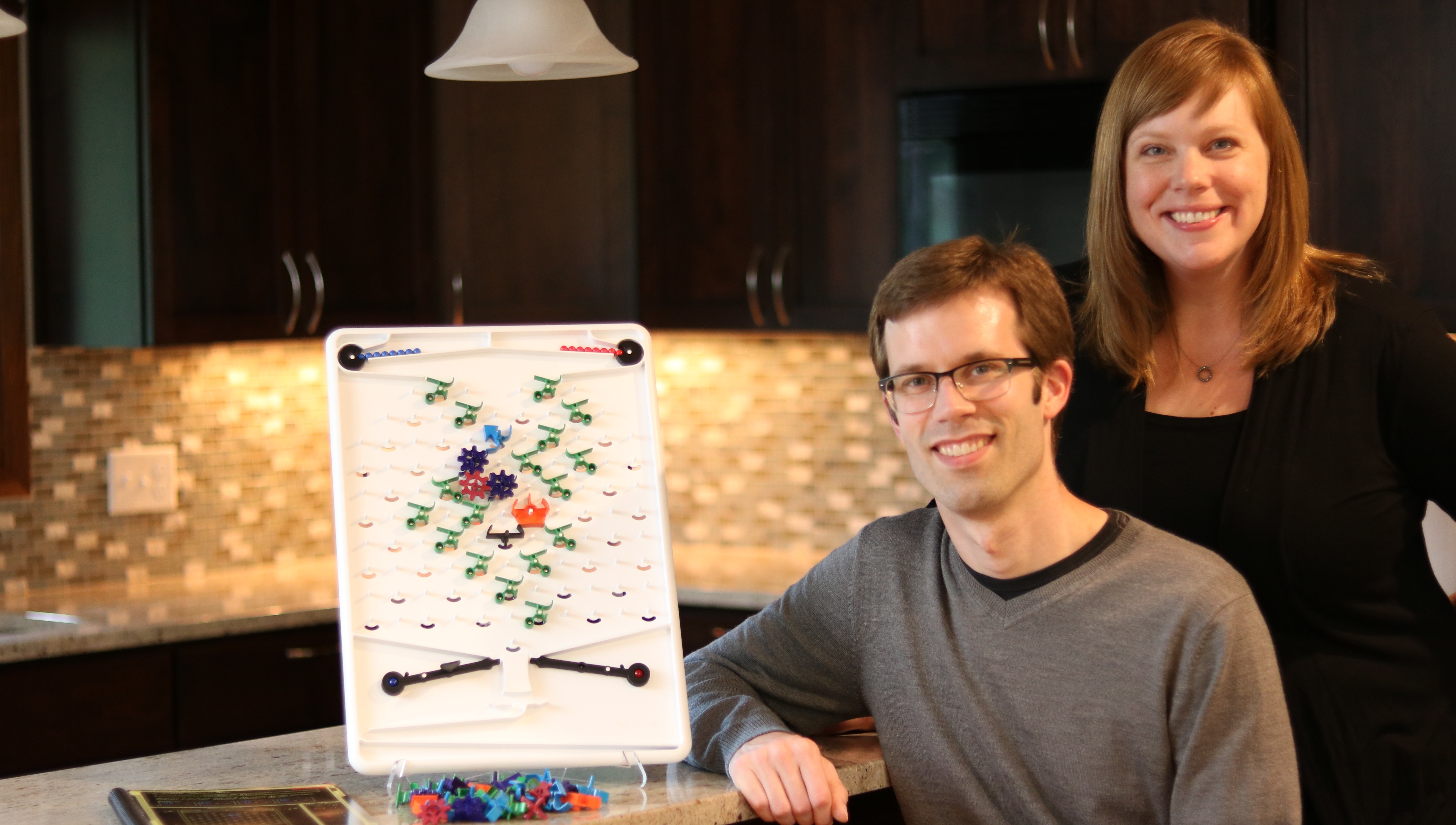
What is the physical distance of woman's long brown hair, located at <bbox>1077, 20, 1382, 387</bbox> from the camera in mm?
1734

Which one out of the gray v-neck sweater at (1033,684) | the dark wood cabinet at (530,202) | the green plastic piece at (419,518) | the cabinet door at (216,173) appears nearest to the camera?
the gray v-neck sweater at (1033,684)

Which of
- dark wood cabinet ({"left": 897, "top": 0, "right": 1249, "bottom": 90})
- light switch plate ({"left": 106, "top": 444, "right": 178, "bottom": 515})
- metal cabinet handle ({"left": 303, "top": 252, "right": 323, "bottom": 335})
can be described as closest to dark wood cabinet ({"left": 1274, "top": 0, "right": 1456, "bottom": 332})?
dark wood cabinet ({"left": 897, "top": 0, "right": 1249, "bottom": 90})

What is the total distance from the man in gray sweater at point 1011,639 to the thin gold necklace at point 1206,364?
32cm

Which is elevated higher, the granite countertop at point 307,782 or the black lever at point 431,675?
the black lever at point 431,675

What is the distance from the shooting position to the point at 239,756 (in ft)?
5.38

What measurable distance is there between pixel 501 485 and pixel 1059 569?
590 millimetres

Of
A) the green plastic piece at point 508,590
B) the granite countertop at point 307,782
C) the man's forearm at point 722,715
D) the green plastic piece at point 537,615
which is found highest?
the green plastic piece at point 508,590

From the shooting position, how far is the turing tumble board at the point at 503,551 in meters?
1.46

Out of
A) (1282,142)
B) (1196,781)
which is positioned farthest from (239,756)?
(1282,142)

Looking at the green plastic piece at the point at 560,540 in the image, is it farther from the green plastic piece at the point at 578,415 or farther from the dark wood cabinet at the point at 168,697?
the dark wood cabinet at the point at 168,697

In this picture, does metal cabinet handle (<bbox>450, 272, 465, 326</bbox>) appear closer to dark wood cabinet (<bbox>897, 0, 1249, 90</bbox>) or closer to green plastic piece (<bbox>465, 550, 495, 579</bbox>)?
dark wood cabinet (<bbox>897, 0, 1249, 90</bbox>)

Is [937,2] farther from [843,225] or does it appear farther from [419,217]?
[419,217]

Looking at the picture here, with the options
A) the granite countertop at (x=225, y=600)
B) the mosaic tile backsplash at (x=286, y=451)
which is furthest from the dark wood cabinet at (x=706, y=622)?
the mosaic tile backsplash at (x=286, y=451)

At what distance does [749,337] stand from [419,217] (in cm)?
87
